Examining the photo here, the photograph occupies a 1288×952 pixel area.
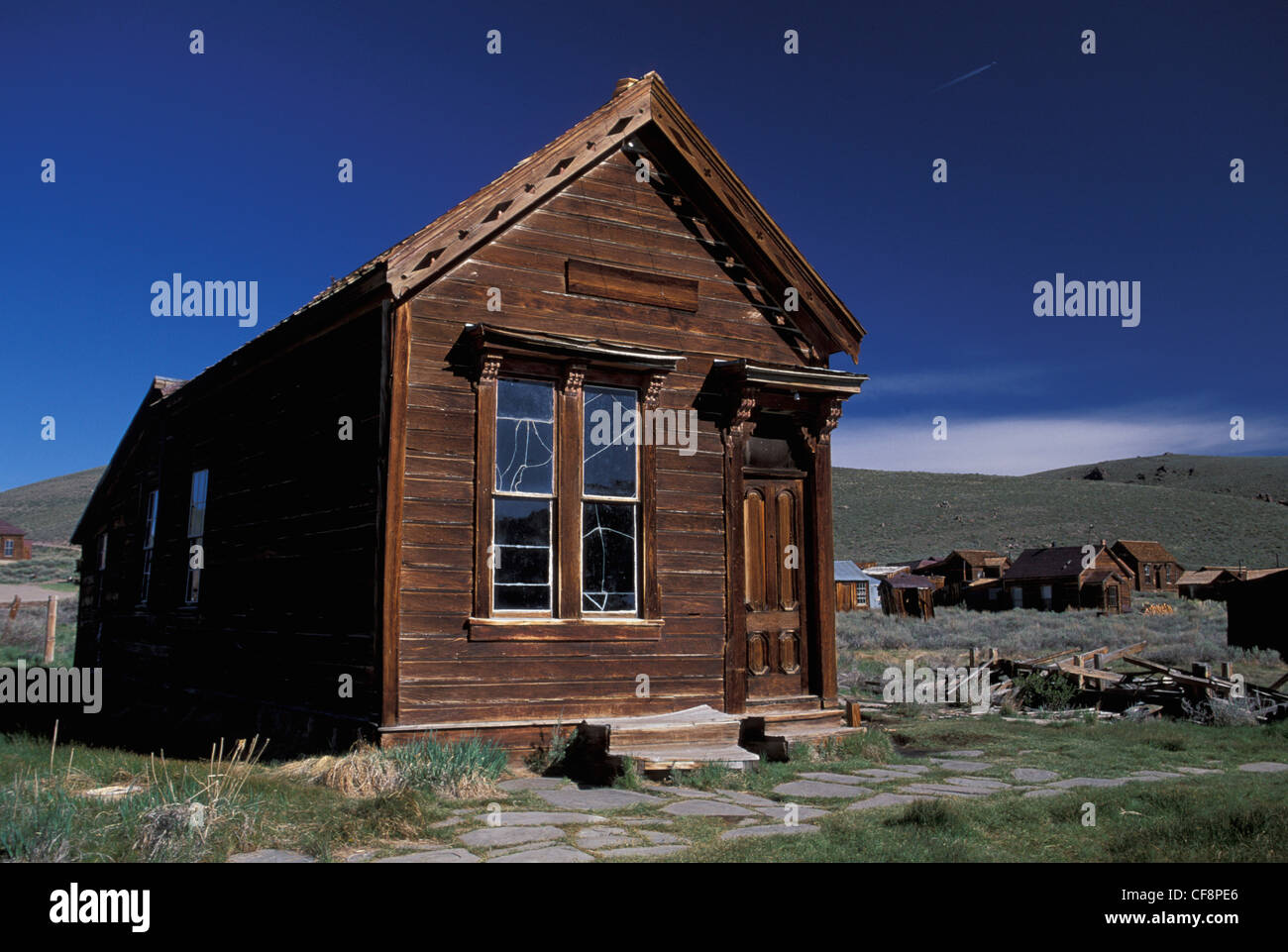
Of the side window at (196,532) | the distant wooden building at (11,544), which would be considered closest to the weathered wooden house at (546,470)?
the side window at (196,532)

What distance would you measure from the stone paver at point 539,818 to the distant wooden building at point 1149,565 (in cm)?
6211

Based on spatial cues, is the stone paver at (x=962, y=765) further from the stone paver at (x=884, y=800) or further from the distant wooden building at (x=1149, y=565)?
the distant wooden building at (x=1149, y=565)

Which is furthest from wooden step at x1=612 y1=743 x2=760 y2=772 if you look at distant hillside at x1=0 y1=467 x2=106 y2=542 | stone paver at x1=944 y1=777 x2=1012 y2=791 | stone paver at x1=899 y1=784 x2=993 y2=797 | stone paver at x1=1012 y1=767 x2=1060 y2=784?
distant hillside at x1=0 y1=467 x2=106 y2=542

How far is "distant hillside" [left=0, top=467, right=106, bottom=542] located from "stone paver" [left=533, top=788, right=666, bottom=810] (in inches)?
3932

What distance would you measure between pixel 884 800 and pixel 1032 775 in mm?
2188

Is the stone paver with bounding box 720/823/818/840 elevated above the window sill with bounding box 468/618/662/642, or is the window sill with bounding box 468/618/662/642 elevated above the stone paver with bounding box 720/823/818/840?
the window sill with bounding box 468/618/662/642

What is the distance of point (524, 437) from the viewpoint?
9172 millimetres

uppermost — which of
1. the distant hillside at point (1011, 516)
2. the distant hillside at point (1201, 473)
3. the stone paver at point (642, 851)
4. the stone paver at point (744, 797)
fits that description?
the distant hillside at point (1201, 473)

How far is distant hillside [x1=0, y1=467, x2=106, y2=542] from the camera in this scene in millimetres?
99688

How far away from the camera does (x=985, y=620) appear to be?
41.9 meters

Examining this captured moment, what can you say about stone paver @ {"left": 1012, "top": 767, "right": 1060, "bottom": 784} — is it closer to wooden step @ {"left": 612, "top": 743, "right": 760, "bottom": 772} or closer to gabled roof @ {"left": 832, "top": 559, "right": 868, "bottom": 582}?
wooden step @ {"left": 612, "top": 743, "right": 760, "bottom": 772}

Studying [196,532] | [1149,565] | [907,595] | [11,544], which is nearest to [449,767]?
[196,532]

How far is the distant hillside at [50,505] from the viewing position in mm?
99688
